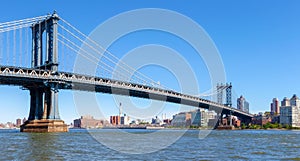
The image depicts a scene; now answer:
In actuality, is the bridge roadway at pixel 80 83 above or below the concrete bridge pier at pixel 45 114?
above

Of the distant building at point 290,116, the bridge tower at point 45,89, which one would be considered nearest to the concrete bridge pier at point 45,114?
the bridge tower at point 45,89

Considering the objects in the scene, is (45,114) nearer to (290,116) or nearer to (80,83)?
(80,83)

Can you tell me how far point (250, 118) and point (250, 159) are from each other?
143 m

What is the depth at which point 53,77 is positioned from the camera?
66.8m

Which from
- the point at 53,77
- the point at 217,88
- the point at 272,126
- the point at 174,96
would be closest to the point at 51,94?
the point at 53,77

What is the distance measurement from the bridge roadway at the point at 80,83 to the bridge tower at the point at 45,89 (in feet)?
3.11

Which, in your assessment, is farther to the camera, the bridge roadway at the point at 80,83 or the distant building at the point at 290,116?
the distant building at the point at 290,116

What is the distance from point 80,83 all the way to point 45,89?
20.0 feet

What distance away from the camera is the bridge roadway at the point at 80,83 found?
64.3 m

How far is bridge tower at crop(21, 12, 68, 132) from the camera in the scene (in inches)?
2574

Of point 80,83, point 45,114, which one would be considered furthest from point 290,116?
point 45,114

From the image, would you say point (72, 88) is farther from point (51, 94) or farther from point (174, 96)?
point (174, 96)

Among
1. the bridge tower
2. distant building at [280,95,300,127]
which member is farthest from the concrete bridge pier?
distant building at [280,95,300,127]

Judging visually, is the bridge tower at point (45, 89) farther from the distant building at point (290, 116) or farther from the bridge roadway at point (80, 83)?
the distant building at point (290, 116)
